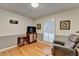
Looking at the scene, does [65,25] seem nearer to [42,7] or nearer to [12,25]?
[42,7]

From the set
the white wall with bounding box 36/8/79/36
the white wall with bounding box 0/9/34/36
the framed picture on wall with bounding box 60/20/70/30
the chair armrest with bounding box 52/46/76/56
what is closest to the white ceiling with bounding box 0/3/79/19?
the white wall with bounding box 36/8/79/36

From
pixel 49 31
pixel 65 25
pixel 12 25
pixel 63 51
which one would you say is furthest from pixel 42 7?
pixel 63 51

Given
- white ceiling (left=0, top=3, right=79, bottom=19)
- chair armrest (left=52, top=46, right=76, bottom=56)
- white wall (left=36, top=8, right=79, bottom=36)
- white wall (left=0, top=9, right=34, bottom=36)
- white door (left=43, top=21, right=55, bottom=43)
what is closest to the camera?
chair armrest (left=52, top=46, right=76, bottom=56)

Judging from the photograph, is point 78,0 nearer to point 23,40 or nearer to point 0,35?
point 0,35

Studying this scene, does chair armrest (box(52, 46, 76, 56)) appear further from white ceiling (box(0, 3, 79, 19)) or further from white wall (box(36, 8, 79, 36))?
white wall (box(36, 8, 79, 36))

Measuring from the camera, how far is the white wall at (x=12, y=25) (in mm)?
3392

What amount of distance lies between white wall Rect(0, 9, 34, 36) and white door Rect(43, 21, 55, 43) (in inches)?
Answer: 39.5

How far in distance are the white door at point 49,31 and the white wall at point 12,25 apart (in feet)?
→ 3.30

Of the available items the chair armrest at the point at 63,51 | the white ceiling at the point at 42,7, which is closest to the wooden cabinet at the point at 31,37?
the white ceiling at the point at 42,7

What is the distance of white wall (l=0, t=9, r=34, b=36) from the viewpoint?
3.39 metres

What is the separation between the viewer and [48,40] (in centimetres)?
417

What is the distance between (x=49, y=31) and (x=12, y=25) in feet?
5.23

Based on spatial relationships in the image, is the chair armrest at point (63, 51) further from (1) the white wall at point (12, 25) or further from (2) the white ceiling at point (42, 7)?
(1) the white wall at point (12, 25)

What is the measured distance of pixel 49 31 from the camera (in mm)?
4266
